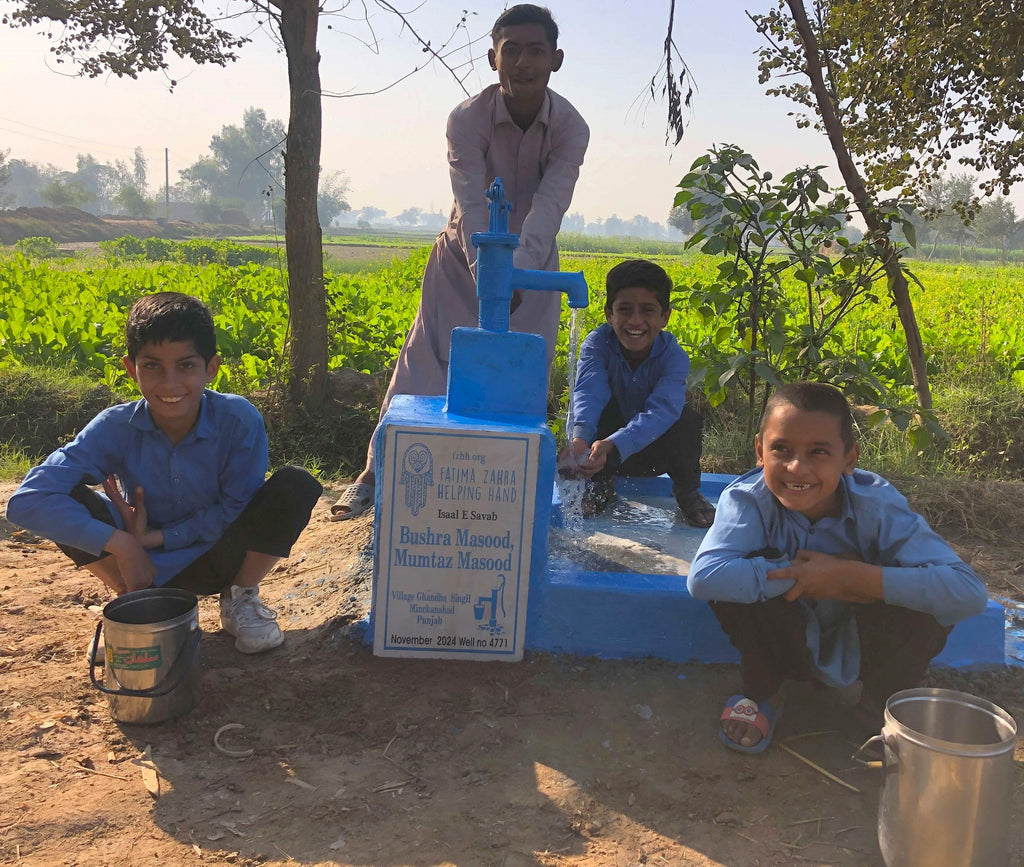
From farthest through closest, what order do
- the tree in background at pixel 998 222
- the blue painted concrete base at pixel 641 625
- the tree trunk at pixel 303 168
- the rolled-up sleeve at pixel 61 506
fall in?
the tree in background at pixel 998 222 → the tree trunk at pixel 303 168 → the blue painted concrete base at pixel 641 625 → the rolled-up sleeve at pixel 61 506

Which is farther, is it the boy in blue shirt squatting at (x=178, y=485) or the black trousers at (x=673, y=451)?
the black trousers at (x=673, y=451)

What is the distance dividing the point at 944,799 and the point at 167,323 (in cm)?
196

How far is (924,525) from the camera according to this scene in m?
1.94

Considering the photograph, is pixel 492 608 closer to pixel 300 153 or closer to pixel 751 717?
pixel 751 717

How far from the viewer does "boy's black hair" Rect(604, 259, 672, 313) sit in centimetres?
302

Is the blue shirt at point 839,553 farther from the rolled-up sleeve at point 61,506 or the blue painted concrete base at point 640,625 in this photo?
the rolled-up sleeve at point 61,506

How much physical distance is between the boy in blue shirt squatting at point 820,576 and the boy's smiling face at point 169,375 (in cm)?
133

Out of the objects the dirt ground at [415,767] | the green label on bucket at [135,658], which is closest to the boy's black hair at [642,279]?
the dirt ground at [415,767]

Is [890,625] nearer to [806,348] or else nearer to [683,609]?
[683,609]

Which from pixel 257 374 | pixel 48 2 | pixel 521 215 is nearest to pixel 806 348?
pixel 521 215

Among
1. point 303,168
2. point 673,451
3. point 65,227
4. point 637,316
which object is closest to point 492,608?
point 673,451

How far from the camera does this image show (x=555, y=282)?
2447 millimetres

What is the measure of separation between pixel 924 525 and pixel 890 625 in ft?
0.78

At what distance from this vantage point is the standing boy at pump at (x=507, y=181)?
3078 millimetres
